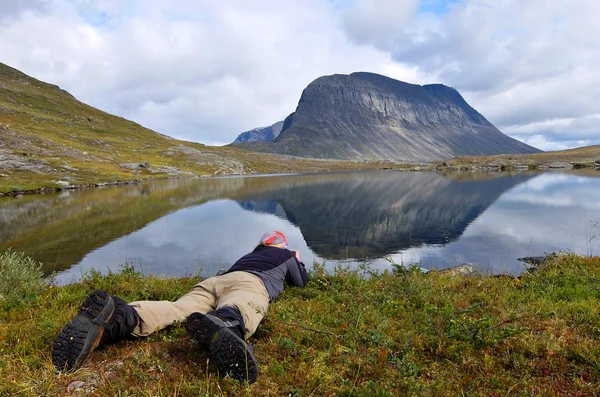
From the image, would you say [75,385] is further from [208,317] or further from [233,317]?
[233,317]

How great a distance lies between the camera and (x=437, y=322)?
6.46 meters

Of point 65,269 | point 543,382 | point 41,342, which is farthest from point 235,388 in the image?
point 65,269

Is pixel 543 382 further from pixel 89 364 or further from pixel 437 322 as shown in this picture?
pixel 89 364

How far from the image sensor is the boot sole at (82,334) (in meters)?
4.84

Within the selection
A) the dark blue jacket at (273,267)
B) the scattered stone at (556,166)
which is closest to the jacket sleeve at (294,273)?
the dark blue jacket at (273,267)

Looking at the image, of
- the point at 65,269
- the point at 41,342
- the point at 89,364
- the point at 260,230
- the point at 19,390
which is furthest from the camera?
the point at 260,230

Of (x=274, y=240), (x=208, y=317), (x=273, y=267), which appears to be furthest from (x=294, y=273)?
(x=208, y=317)

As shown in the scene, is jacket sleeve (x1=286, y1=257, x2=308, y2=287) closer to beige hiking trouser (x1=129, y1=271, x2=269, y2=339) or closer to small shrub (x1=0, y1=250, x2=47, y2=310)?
beige hiking trouser (x1=129, y1=271, x2=269, y2=339)

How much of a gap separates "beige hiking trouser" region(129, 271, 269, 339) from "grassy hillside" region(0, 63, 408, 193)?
214 ft

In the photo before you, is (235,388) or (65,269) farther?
(65,269)

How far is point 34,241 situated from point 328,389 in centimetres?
2728

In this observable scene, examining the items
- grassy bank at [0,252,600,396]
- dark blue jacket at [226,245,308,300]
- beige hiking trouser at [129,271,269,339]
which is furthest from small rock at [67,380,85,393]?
dark blue jacket at [226,245,308,300]

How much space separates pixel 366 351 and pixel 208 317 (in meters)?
2.79

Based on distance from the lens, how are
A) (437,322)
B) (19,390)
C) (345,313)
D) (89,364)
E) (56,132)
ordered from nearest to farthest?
(19,390)
(89,364)
(437,322)
(345,313)
(56,132)
